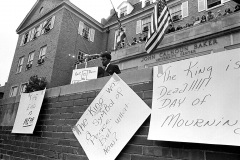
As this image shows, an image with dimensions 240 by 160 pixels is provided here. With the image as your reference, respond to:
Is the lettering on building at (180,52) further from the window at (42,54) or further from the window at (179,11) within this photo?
the window at (42,54)

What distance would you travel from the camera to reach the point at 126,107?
1.85 metres

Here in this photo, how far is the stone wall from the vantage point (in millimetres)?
1379

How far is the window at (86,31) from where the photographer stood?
2006 cm

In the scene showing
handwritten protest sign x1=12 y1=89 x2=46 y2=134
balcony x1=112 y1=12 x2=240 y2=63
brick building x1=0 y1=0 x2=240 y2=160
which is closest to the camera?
brick building x1=0 y1=0 x2=240 y2=160

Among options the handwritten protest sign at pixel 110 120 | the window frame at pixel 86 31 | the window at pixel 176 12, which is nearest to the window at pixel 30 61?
the window frame at pixel 86 31

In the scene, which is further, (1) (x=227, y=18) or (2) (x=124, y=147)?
(1) (x=227, y=18)

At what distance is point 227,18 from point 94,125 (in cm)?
871

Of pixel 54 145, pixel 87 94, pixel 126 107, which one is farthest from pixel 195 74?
pixel 54 145

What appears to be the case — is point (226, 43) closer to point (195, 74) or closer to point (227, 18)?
point (227, 18)

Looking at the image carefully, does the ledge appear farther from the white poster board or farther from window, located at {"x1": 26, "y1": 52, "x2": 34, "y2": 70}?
window, located at {"x1": 26, "y1": 52, "x2": 34, "y2": 70}

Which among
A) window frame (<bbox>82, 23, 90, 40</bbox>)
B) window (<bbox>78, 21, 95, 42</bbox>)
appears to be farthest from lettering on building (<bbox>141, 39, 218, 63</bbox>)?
window frame (<bbox>82, 23, 90, 40</bbox>)

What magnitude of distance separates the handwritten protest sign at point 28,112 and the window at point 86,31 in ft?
58.1

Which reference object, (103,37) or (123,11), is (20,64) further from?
(123,11)

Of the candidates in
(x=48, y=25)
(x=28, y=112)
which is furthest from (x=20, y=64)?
(x=28, y=112)
